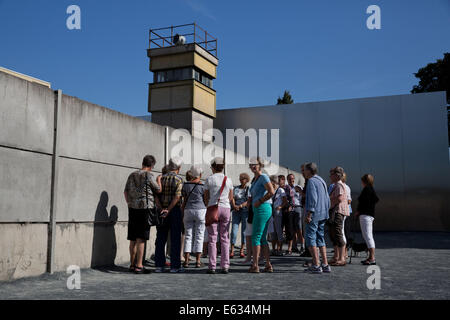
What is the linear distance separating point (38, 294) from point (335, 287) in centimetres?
347

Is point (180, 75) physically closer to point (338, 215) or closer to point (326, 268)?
point (338, 215)

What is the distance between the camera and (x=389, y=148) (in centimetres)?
2134

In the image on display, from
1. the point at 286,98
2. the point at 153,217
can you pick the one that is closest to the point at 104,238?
the point at 153,217

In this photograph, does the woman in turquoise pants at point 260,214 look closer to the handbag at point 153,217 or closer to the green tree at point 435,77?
the handbag at point 153,217

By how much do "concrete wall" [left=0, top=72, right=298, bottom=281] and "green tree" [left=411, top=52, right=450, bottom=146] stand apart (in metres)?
32.9

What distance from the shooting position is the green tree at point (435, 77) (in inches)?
1328

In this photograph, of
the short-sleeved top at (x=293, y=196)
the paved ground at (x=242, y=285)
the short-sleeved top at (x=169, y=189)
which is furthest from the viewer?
the short-sleeved top at (x=293, y=196)

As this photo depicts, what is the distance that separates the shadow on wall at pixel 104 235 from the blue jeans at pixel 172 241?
32.7 inches

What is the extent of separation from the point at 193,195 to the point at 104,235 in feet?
5.29

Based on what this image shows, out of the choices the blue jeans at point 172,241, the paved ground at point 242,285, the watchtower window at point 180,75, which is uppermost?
the watchtower window at point 180,75

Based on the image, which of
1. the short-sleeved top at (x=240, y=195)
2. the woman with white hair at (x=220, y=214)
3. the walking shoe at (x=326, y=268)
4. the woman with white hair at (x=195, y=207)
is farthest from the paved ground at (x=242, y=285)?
the short-sleeved top at (x=240, y=195)

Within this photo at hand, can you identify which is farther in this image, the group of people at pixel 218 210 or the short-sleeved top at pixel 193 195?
the short-sleeved top at pixel 193 195

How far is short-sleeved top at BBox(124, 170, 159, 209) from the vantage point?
6.39m
